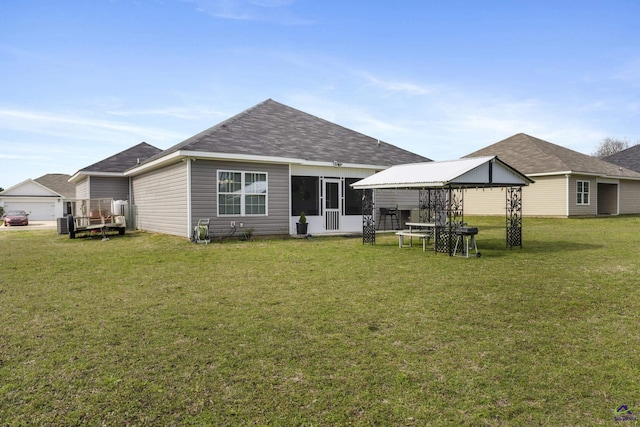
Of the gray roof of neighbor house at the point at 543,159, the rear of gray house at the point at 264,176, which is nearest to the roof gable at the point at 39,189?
the rear of gray house at the point at 264,176

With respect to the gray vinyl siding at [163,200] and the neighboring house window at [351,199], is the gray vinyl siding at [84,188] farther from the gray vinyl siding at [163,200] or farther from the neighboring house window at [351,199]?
the neighboring house window at [351,199]

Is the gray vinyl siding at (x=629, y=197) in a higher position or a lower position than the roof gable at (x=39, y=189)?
lower

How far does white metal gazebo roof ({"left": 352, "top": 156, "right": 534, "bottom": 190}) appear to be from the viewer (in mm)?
9930

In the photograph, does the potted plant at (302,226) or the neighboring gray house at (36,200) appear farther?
the neighboring gray house at (36,200)

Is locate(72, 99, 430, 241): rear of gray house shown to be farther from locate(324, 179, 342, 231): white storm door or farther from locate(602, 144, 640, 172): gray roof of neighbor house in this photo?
locate(602, 144, 640, 172): gray roof of neighbor house

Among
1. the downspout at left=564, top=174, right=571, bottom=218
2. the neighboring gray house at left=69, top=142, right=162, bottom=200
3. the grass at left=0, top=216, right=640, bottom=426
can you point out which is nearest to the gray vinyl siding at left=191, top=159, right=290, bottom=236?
the grass at left=0, top=216, right=640, bottom=426

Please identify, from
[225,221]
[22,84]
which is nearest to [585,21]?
[225,221]

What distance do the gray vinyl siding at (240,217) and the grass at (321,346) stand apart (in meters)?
5.26

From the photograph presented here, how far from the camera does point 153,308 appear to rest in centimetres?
530

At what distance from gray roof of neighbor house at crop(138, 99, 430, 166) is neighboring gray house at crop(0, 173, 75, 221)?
28.7 metres

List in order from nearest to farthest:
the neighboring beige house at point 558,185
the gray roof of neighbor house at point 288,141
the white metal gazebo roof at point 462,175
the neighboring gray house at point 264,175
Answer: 1. the white metal gazebo roof at point 462,175
2. the neighboring gray house at point 264,175
3. the gray roof of neighbor house at point 288,141
4. the neighboring beige house at point 558,185

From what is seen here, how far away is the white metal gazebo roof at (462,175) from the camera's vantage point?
9.93 m

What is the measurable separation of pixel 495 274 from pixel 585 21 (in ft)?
35.6

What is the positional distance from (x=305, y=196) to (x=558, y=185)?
16071 millimetres
